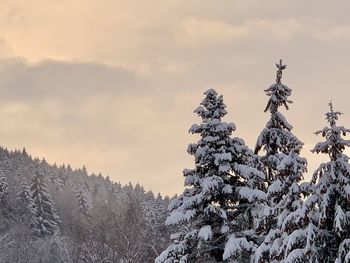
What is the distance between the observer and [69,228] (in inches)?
4823

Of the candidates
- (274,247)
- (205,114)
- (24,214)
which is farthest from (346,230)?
(24,214)

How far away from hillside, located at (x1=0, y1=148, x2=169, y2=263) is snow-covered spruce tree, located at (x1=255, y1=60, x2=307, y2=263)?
2072 cm

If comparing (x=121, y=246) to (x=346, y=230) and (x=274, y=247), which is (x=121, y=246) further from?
(x=346, y=230)

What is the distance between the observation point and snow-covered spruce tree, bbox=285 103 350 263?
1415 centimetres

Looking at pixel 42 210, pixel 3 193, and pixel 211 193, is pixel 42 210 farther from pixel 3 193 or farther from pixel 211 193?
pixel 211 193

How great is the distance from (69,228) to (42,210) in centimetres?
1051

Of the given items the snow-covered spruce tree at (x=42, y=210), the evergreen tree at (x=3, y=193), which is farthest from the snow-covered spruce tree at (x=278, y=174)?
the evergreen tree at (x=3, y=193)

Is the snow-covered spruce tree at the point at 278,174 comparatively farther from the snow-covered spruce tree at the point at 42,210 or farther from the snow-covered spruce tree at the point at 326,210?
the snow-covered spruce tree at the point at 42,210

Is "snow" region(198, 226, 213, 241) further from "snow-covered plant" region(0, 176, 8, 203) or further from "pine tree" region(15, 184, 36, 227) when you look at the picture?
"snow-covered plant" region(0, 176, 8, 203)

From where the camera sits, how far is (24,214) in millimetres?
114250

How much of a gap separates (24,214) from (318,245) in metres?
106

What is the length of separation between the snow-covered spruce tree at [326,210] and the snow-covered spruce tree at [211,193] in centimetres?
540

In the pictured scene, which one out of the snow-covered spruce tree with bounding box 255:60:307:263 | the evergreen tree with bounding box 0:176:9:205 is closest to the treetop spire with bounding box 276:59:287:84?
the snow-covered spruce tree with bounding box 255:60:307:263

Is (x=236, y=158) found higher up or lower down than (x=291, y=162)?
higher up
